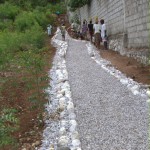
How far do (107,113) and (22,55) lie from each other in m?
2.67

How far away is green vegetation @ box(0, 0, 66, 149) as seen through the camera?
22.3ft

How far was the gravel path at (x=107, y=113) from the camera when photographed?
5668 mm

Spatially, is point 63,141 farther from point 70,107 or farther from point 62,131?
point 70,107

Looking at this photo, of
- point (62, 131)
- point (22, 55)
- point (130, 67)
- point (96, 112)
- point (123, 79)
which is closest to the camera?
point (62, 131)

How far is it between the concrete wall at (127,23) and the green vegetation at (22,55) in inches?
128

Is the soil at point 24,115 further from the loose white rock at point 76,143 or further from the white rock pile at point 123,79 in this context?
the white rock pile at point 123,79

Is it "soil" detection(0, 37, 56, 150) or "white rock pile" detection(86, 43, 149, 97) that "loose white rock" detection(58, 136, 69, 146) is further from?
"white rock pile" detection(86, 43, 149, 97)

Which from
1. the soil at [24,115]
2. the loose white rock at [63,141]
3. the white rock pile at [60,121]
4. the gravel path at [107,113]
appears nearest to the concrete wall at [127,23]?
the gravel path at [107,113]

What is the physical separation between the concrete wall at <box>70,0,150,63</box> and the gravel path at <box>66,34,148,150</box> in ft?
6.32

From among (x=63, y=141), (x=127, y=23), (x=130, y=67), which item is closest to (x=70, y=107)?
(x=63, y=141)

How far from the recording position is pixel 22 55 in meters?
8.80

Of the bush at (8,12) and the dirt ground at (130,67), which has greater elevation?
the bush at (8,12)

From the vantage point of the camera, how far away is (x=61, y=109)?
768 centimetres

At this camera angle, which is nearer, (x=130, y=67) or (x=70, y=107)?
(x=70, y=107)
